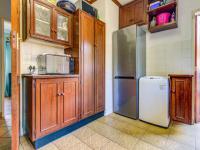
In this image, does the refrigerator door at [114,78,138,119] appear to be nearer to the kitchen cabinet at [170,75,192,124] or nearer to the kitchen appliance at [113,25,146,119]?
the kitchen appliance at [113,25,146,119]

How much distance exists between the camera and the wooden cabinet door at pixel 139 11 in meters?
2.68

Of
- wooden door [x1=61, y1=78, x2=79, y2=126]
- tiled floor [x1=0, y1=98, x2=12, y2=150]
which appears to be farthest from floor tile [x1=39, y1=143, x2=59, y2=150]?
tiled floor [x1=0, y1=98, x2=12, y2=150]

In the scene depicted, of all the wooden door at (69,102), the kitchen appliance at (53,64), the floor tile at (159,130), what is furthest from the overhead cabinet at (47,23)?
the floor tile at (159,130)

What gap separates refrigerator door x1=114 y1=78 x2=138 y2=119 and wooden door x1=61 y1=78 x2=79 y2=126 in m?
1.05

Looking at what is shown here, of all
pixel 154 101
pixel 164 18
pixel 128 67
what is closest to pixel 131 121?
pixel 154 101

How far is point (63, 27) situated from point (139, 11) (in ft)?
5.69

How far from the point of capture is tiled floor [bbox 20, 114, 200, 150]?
5.12 ft

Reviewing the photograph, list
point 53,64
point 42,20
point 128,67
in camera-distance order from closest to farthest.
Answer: point 42,20 < point 53,64 < point 128,67

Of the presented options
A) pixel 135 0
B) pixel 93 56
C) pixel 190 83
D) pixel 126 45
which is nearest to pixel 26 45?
pixel 93 56

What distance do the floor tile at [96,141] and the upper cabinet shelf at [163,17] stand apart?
2.25 m

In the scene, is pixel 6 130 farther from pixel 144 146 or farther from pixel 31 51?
pixel 144 146

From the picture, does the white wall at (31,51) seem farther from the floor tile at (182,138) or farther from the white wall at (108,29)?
the floor tile at (182,138)

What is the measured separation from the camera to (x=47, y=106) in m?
1.60

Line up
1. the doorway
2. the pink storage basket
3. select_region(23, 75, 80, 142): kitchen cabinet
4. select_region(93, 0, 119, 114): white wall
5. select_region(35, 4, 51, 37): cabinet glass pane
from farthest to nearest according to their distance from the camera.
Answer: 1. select_region(93, 0, 119, 114): white wall
2. the doorway
3. the pink storage basket
4. select_region(35, 4, 51, 37): cabinet glass pane
5. select_region(23, 75, 80, 142): kitchen cabinet
